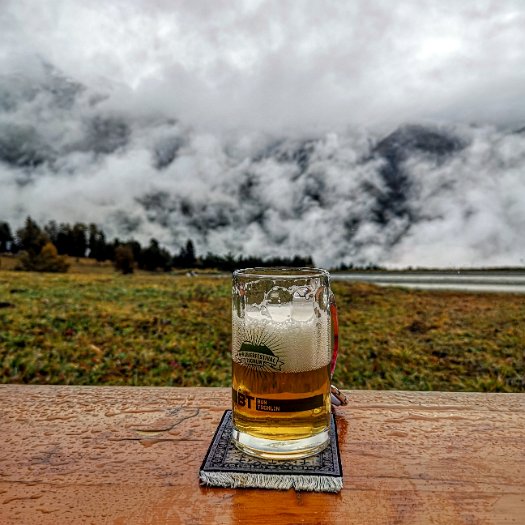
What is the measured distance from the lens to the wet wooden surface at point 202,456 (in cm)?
85

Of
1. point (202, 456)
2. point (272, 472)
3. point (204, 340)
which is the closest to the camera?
point (272, 472)

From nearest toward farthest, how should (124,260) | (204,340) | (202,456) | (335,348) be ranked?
(202,456) < (335,348) < (204,340) < (124,260)

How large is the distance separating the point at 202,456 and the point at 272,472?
0.61ft

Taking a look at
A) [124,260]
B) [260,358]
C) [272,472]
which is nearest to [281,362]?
[260,358]

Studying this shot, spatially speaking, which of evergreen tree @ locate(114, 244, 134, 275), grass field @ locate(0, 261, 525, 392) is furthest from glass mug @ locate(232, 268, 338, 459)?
evergreen tree @ locate(114, 244, 134, 275)

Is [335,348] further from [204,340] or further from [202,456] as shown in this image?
[204,340]

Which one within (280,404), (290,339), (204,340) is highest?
(290,339)

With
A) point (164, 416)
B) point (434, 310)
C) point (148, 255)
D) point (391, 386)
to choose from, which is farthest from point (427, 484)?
point (148, 255)

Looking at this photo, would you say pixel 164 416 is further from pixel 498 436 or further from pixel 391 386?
pixel 391 386

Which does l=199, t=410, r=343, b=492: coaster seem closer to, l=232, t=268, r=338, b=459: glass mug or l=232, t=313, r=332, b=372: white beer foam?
l=232, t=268, r=338, b=459: glass mug

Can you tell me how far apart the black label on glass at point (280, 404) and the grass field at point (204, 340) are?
3992 millimetres

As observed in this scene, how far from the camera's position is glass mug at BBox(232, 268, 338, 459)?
98 cm

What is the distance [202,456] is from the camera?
1.06 m

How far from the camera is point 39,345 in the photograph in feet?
18.3
